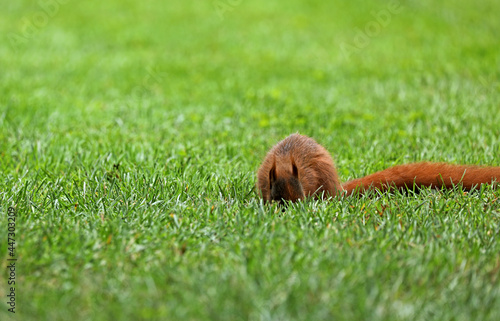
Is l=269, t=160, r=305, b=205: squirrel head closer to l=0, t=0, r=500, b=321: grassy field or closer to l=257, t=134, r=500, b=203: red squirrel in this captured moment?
l=257, t=134, r=500, b=203: red squirrel

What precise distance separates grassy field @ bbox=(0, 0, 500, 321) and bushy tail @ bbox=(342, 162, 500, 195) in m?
0.11

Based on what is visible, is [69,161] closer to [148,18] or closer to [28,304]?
[28,304]

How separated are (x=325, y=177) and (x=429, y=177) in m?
0.68

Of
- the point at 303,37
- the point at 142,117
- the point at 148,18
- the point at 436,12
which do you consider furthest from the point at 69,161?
the point at 436,12

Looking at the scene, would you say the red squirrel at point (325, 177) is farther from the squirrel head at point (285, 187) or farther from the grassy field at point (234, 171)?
the grassy field at point (234, 171)

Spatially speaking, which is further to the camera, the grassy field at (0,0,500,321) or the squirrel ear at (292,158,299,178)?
the squirrel ear at (292,158,299,178)

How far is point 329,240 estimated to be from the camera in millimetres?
2803

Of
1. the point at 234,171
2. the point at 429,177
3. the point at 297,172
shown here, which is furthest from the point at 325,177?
the point at 234,171

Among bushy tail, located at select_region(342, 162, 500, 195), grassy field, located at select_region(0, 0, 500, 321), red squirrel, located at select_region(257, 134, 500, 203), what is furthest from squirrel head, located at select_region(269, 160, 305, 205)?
bushy tail, located at select_region(342, 162, 500, 195)

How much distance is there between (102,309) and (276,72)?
7.43 m

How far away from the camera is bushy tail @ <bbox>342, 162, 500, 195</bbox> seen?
3709mm

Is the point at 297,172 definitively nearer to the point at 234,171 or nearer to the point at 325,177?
the point at 325,177

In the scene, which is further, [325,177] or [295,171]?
[325,177]

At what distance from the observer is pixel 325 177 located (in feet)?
12.5
